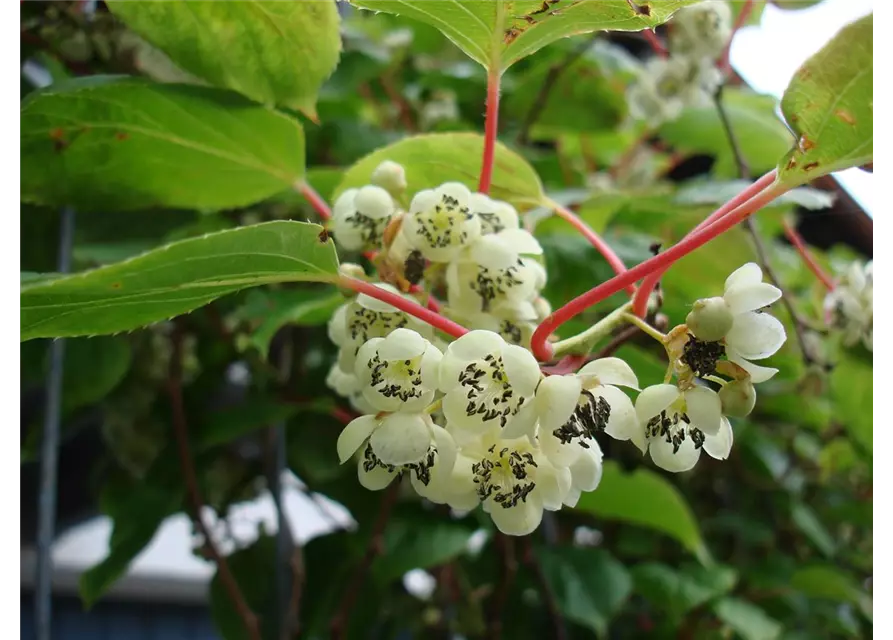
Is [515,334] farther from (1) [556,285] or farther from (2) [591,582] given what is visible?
(2) [591,582]

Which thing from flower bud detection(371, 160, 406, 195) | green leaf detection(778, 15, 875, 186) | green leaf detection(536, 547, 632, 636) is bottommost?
green leaf detection(536, 547, 632, 636)

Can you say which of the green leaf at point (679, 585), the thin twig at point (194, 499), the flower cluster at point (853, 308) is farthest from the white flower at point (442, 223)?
the green leaf at point (679, 585)

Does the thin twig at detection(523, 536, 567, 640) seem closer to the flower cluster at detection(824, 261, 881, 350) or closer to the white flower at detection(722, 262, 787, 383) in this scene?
the flower cluster at detection(824, 261, 881, 350)

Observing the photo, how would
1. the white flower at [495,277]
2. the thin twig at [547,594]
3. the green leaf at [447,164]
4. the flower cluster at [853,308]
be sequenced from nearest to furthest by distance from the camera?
1. the white flower at [495,277]
2. the green leaf at [447,164]
3. the flower cluster at [853,308]
4. the thin twig at [547,594]

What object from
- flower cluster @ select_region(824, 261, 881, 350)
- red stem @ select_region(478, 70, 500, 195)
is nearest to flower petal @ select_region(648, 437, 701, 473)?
red stem @ select_region(478, 70, 500, 195)

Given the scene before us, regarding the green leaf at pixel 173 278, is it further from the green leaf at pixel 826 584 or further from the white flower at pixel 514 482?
the green leaf at pixel 826 584

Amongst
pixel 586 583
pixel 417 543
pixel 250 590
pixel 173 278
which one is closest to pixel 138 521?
pixel 250 590

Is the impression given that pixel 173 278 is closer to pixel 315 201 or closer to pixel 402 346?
pixel 402 346
